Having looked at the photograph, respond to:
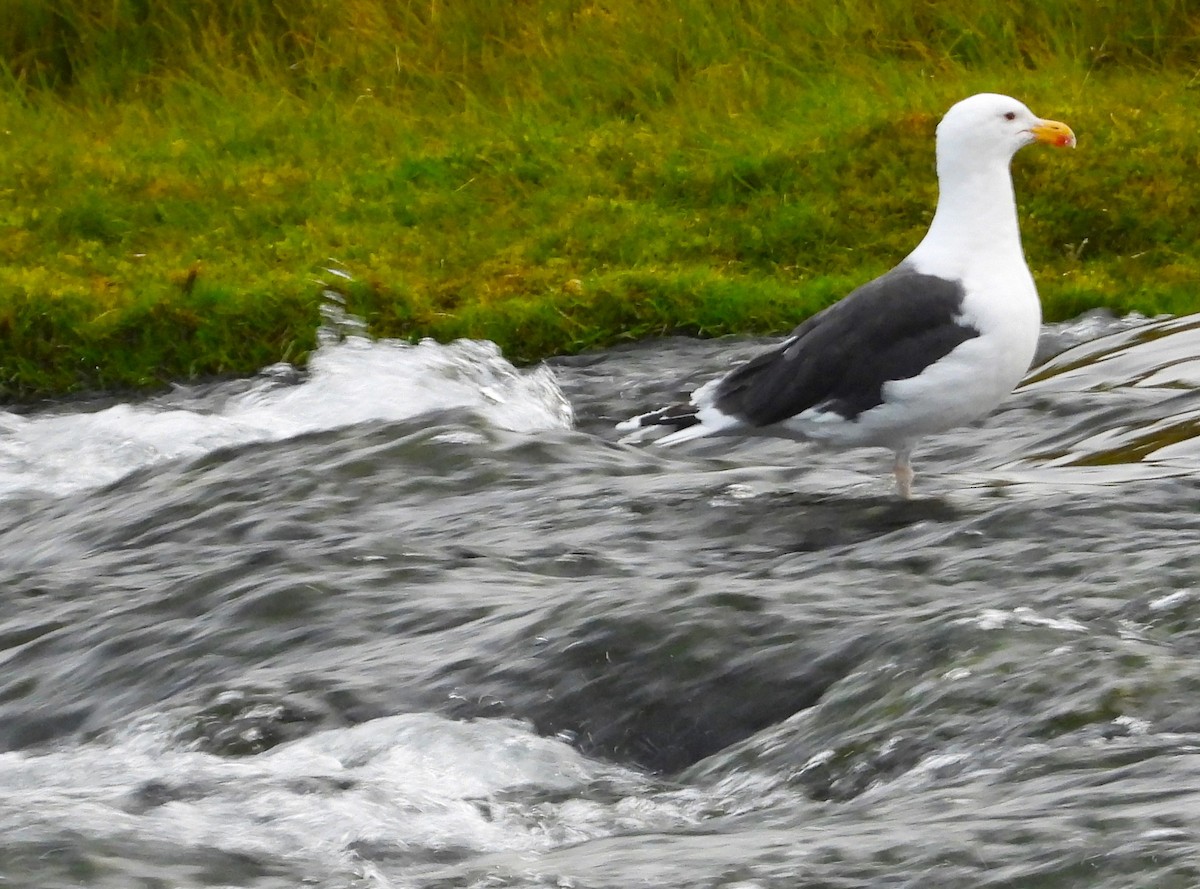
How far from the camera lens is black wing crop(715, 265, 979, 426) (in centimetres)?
671

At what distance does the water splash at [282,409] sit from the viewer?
29.6 ft

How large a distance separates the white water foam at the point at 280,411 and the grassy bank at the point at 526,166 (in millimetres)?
522

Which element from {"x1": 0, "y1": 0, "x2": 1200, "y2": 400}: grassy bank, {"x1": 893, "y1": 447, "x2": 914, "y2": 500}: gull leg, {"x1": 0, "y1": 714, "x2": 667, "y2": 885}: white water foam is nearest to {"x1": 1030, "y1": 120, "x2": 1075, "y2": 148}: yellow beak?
{"x1": 893, "y1": 447, "x2": 914, "y2": 500}: gull leg

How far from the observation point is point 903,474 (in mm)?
6859

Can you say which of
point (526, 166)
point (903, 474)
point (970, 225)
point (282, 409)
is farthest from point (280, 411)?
point (526, 166)

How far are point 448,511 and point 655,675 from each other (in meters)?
2.01

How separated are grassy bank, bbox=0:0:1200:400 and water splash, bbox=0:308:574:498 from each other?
44 cm

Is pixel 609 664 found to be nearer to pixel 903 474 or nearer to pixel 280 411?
pixel 903 474

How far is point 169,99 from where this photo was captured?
1480 centimetres

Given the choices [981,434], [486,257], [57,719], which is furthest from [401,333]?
[57,719]

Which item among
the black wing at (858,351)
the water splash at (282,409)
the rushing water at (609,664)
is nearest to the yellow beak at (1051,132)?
the black wing at (858,351)

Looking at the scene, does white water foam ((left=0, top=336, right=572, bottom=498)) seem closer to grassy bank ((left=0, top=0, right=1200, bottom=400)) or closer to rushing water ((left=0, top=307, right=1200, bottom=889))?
grassy bank ((left=0, top=0, right=1200, bottom=400))

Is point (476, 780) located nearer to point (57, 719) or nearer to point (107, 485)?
point (57, 719)

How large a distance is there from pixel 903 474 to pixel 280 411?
382cm
